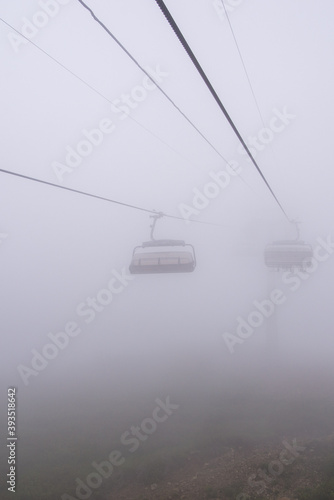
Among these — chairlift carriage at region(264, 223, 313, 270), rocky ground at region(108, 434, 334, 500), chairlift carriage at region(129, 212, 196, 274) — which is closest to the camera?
chairlift carriage at region(129, 212, 196, 274)

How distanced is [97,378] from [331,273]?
6755 cm

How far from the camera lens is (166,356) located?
46250 mm

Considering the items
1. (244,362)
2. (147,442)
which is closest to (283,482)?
(147,442)

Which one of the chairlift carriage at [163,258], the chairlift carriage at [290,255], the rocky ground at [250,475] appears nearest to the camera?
the chairlift carriage at [163,258]

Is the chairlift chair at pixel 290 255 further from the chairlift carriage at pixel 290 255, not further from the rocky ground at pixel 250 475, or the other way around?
the rocky ground at pixel 250 475

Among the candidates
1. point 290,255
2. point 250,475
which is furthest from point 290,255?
point 250,475

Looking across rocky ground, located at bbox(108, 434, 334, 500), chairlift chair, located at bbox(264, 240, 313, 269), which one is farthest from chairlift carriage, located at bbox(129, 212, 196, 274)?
rocky ground, located at bbox(108, 434, 334, 500)

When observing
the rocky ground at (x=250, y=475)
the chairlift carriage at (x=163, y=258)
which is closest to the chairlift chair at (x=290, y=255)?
the chairlift carriage at (x=163, y=258)

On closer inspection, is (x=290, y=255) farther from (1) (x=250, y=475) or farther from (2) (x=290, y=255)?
(1) (x=250, y=475)

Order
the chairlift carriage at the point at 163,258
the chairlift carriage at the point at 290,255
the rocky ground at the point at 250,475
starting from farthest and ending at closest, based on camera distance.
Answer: the chairlift carriage at the point at 290,255 → the rocky ground at the point at 250,475 → the chairlift carriage at the point at 163,258

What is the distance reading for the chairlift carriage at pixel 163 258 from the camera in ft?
40.9

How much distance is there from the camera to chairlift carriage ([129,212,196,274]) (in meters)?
12.5

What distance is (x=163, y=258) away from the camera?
41.4ft

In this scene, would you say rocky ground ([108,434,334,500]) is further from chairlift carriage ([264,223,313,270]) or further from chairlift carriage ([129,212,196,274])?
chairlift carriage ([129,212,196,274])
